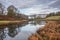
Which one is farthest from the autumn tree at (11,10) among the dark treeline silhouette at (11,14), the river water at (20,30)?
the river water at (20,30)

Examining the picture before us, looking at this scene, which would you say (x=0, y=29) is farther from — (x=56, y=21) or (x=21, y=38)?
(x=56, y=21)

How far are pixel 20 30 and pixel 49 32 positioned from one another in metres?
0.54

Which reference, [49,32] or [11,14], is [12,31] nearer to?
[11,14]

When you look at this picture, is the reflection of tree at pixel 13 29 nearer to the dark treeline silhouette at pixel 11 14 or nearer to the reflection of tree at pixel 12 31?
the reflection of tree at pixel 12 31

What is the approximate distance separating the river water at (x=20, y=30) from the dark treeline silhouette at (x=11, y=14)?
0.15m

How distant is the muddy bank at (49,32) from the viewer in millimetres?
2443

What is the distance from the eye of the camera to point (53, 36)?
2.44 metres

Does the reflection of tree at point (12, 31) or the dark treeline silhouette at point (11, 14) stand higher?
the dark treeline silhouette at point (11, 14)

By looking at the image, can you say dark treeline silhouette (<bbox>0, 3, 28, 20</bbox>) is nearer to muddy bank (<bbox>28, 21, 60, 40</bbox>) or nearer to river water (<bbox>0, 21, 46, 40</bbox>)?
river water (<bbox>0, 21, 46, 40</bbox>)

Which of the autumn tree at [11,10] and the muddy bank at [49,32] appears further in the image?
the autumn tree at [11,10]

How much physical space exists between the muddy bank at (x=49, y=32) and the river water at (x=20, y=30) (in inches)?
3.1

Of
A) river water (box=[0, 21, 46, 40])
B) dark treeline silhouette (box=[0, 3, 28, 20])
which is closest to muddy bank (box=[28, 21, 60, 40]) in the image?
river water (box=[0, 21, 46, 40])

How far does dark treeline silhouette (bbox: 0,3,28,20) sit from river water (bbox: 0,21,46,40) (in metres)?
0.15

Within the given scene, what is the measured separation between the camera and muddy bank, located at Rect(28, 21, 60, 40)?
2443mm
